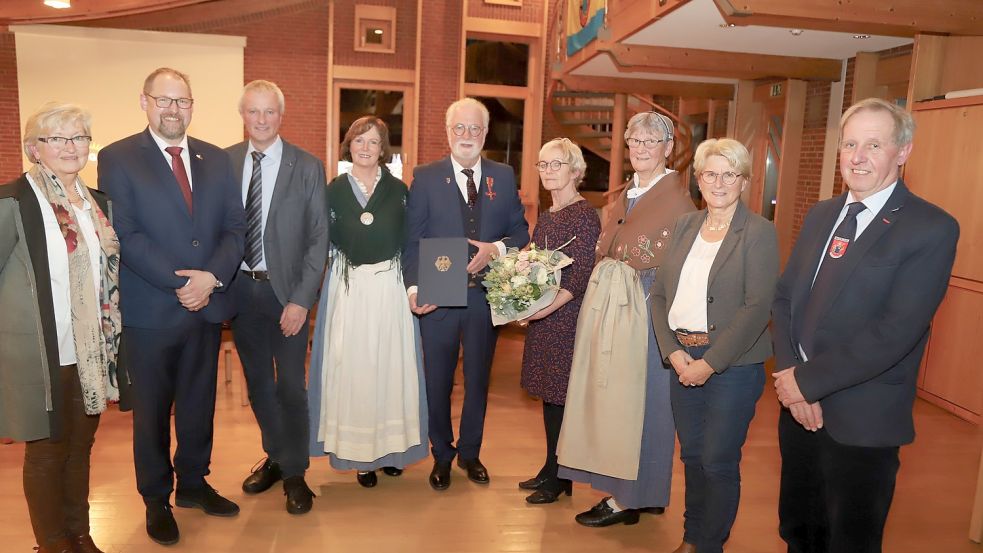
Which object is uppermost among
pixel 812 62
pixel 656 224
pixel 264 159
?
pixel 812 62

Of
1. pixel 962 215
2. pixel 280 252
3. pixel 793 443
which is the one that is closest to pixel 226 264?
pixel 280 252

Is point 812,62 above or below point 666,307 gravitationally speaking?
above

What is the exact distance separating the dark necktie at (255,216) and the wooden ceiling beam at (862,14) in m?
3.14

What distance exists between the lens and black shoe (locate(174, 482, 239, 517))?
314 centimetres

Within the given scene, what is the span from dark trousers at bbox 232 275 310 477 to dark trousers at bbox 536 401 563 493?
114 centimetres

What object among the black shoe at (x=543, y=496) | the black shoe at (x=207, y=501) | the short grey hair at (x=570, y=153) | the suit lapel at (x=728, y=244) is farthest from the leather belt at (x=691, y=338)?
the black shoe at (x=207, y=501)

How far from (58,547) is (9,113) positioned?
9748 mm

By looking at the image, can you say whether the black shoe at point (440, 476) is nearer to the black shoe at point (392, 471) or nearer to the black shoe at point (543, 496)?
the black shoe at point (392, 471)

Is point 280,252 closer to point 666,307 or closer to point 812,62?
point 666,307

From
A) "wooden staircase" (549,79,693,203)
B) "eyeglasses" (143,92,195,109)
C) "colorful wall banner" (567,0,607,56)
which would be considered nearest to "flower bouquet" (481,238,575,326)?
"eyeglasses" (143,92,195,109)

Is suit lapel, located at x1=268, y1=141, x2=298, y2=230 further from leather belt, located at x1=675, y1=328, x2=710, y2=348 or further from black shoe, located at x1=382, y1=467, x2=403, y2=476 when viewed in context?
leather belt, located at x1=675, y1=328, x2=710, y2=348

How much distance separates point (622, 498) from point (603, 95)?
9.67 metres

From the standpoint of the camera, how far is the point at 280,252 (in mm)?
3107

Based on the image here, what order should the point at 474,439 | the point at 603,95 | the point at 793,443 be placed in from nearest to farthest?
the point at 793,443 → the point at 474,439 → the point at 603,95
